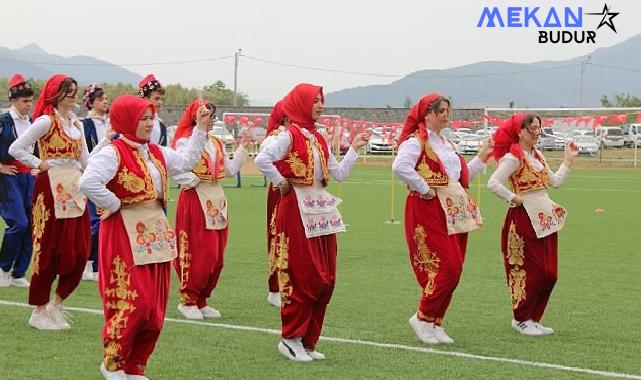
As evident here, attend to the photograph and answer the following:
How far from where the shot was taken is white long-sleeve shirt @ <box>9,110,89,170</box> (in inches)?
326

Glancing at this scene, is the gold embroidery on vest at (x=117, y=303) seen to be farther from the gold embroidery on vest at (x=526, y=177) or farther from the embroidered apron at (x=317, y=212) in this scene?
the gold embroidery on vest at (x=526, y=177)

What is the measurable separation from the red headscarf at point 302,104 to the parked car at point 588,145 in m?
31.9

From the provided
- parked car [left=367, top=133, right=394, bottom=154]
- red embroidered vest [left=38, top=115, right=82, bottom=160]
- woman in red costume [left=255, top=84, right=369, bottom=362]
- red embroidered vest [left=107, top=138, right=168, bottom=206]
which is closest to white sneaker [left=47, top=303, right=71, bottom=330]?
red embroidered vest [left=38, top=115, right=82, bottom=160]

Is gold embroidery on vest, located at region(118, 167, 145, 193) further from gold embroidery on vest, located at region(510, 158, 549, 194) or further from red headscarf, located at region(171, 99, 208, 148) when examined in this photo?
gold embroidery on vest, located at region(510, 158, 549, 194)

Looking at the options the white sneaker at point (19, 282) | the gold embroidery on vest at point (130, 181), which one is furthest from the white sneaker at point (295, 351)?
the white sneaker at point (19, 282)

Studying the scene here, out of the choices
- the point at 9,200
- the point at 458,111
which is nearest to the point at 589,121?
the point at 458,111

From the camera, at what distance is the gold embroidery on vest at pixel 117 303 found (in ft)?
20.1

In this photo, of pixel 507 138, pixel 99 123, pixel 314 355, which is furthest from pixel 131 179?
pixel 99 123

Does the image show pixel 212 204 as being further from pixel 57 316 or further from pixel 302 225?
pixel 302 225

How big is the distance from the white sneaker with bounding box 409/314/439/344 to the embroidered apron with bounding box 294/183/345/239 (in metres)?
1.10

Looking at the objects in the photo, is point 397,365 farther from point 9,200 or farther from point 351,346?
point 9,200

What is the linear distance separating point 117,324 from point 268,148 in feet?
5.82

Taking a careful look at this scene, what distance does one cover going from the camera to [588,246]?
14.4 metres

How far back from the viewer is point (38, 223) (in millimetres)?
8258
